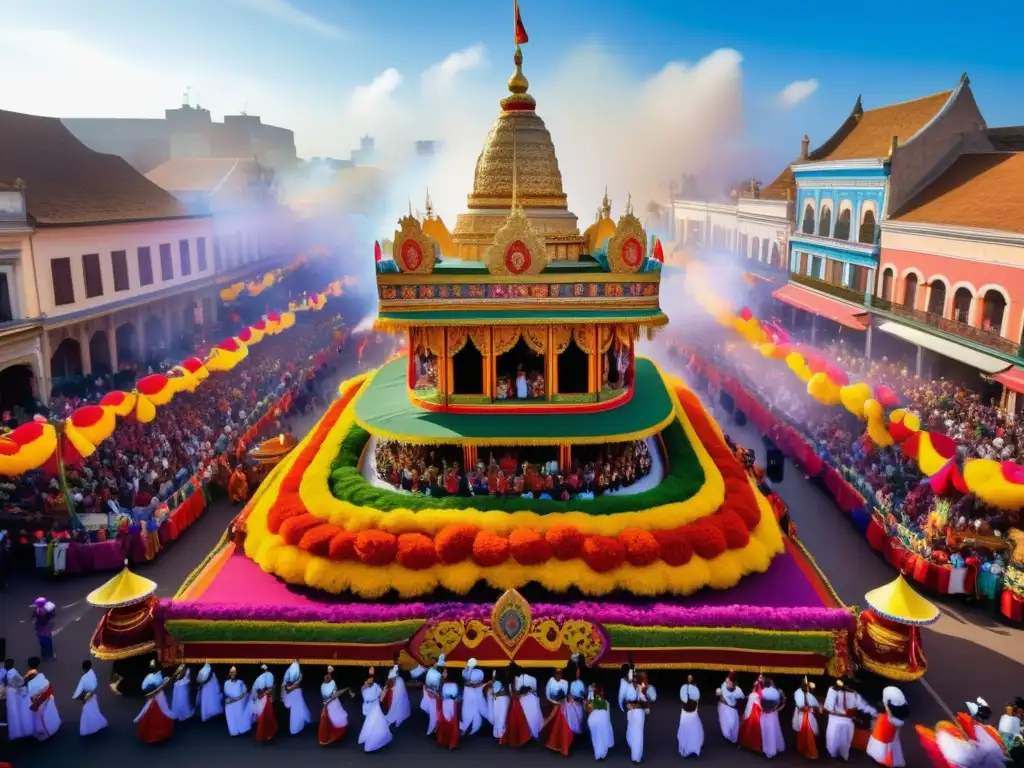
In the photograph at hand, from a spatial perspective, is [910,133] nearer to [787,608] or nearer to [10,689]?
[787,608]

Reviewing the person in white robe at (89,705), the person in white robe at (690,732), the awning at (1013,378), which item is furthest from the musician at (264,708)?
the awning at (1013,378)

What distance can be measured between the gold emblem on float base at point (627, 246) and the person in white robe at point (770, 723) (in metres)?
9.42

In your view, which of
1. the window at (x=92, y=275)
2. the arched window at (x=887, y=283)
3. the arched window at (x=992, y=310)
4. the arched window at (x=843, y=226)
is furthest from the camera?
the arched window at (x=843, y=226)

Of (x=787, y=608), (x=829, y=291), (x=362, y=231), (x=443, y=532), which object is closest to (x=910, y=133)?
(x=829, y=291)

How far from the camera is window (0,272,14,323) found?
83.4ft

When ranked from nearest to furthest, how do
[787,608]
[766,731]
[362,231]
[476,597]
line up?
[766,731], [787,608], [476,597], [362,231]

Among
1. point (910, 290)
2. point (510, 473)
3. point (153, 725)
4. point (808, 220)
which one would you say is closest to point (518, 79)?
point (510, 473)

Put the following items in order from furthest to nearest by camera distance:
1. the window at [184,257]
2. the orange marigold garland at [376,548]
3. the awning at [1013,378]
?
1. the window at [184,257]
2. the awning at [1013,378]
3. the orange marigold garland at [376,548]

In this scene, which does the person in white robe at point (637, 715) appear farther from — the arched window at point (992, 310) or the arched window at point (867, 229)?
the arched window at point (867, 229)

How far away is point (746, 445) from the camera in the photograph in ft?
88.0

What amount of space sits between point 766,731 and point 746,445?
1604cm

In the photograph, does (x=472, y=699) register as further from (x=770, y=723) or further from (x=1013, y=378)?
(x=1013, y=378)

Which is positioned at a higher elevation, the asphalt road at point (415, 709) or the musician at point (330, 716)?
the musician at point (330, 716)

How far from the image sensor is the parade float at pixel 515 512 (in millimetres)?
13375
